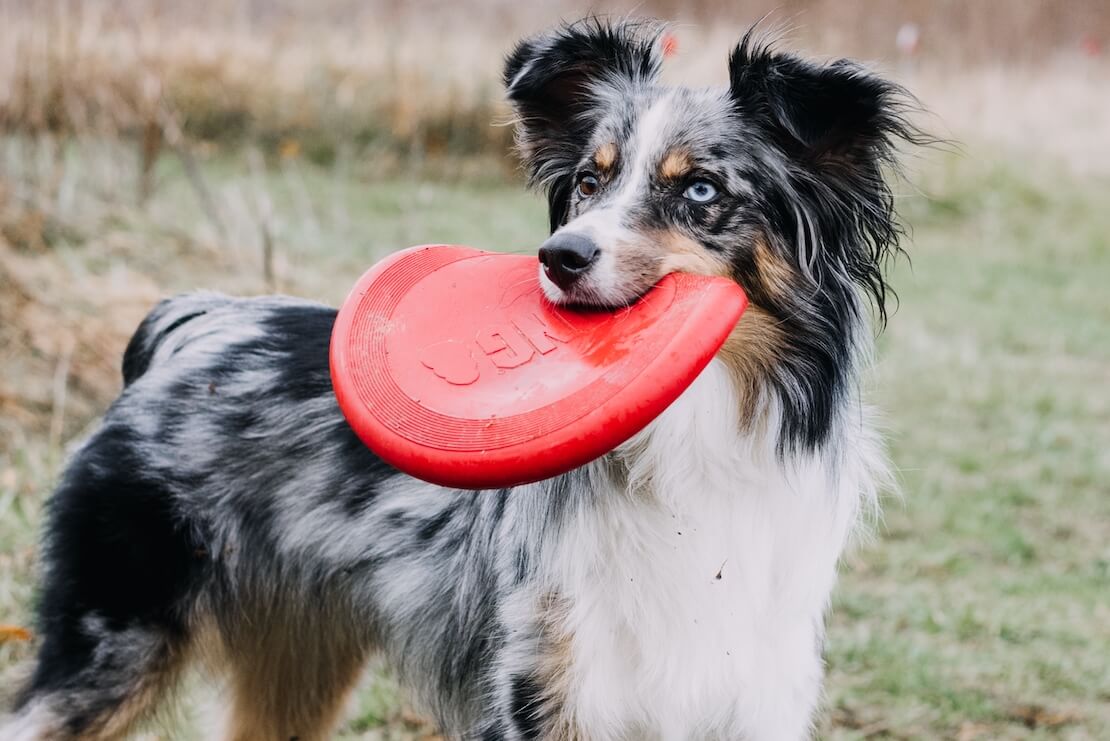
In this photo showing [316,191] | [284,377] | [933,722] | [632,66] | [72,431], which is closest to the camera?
[632,66]

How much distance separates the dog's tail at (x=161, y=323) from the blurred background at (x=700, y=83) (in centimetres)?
106

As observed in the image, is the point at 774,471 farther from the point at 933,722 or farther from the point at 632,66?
the point at 933,722

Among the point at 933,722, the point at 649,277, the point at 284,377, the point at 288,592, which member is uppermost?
the point at 649,277

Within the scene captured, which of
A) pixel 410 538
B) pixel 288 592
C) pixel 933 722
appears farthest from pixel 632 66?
pixel 933 722

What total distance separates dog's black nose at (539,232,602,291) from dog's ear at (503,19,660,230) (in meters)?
0.65

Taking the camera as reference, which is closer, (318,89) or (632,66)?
(632,66)

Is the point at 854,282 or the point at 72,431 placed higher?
the point at 854,282

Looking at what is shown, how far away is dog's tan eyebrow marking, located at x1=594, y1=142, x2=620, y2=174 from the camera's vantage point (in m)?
3.08

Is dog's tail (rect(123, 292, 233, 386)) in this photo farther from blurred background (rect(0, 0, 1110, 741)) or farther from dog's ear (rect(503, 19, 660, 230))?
dog's ear (rect(503, 19, 660, 230))

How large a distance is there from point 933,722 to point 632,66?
2.70m

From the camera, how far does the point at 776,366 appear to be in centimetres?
Answer: 302

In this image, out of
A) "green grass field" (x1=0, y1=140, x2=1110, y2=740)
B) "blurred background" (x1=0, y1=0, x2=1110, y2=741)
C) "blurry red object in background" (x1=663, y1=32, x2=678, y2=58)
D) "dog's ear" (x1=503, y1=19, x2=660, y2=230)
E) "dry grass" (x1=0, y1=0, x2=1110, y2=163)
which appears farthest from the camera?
"dry grass" (x1=0, y1=0, x2=1110, y2=163)

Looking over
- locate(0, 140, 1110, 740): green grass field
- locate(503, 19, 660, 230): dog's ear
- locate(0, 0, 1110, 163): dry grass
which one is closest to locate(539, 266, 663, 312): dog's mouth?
locate(503, 19, 660, 230): dog's ear

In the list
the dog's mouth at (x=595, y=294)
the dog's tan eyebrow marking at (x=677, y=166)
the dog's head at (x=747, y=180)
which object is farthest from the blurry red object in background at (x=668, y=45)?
the dog's mouth at (x=595, y=294)
